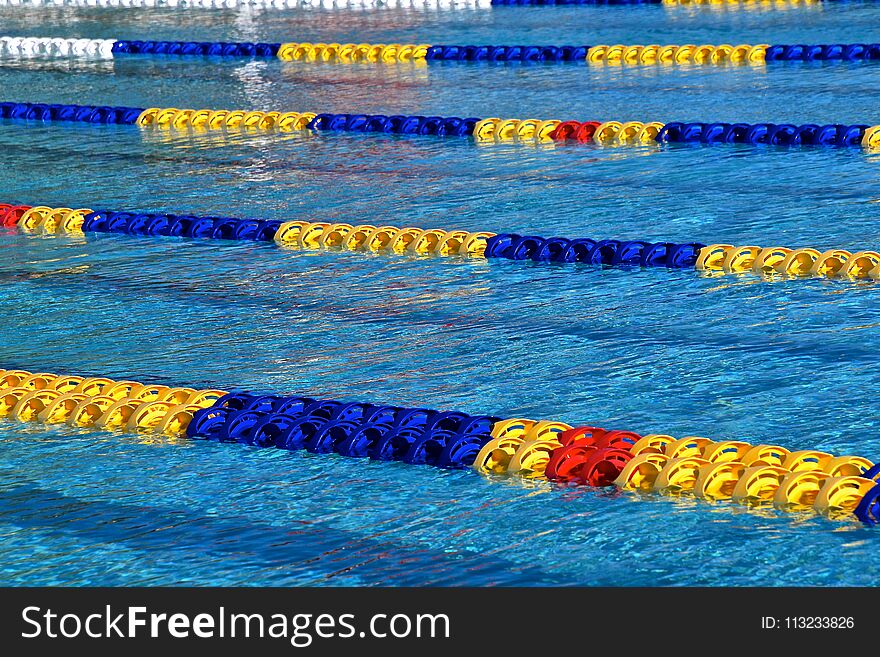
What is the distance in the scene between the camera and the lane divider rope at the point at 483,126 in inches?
395

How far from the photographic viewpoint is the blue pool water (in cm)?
474

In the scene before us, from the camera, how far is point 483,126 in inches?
437

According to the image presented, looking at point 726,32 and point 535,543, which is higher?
point 726,32

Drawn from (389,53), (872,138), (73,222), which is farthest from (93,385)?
(389,53)

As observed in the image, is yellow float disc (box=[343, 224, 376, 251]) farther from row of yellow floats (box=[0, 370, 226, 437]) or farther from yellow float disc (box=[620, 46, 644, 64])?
yellow float disc (box=[620, 46, 644, 64])

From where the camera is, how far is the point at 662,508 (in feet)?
16.1

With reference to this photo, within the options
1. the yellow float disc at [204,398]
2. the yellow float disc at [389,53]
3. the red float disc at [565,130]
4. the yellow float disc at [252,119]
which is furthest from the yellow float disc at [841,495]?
the yellow float disc at [389,53]

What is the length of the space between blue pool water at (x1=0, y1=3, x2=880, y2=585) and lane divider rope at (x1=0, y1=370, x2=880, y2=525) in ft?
0.28

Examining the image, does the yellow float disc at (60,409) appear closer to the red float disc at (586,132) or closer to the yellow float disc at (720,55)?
the red float disc at (586,132)

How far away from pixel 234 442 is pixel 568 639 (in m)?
2.33

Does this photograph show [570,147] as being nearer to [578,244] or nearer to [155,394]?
[578,244]

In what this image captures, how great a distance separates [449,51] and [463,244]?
6931mm

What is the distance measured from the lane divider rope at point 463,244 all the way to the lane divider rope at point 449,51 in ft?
18.4

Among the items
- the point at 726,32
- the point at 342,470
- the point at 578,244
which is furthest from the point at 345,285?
the point at 726,32
